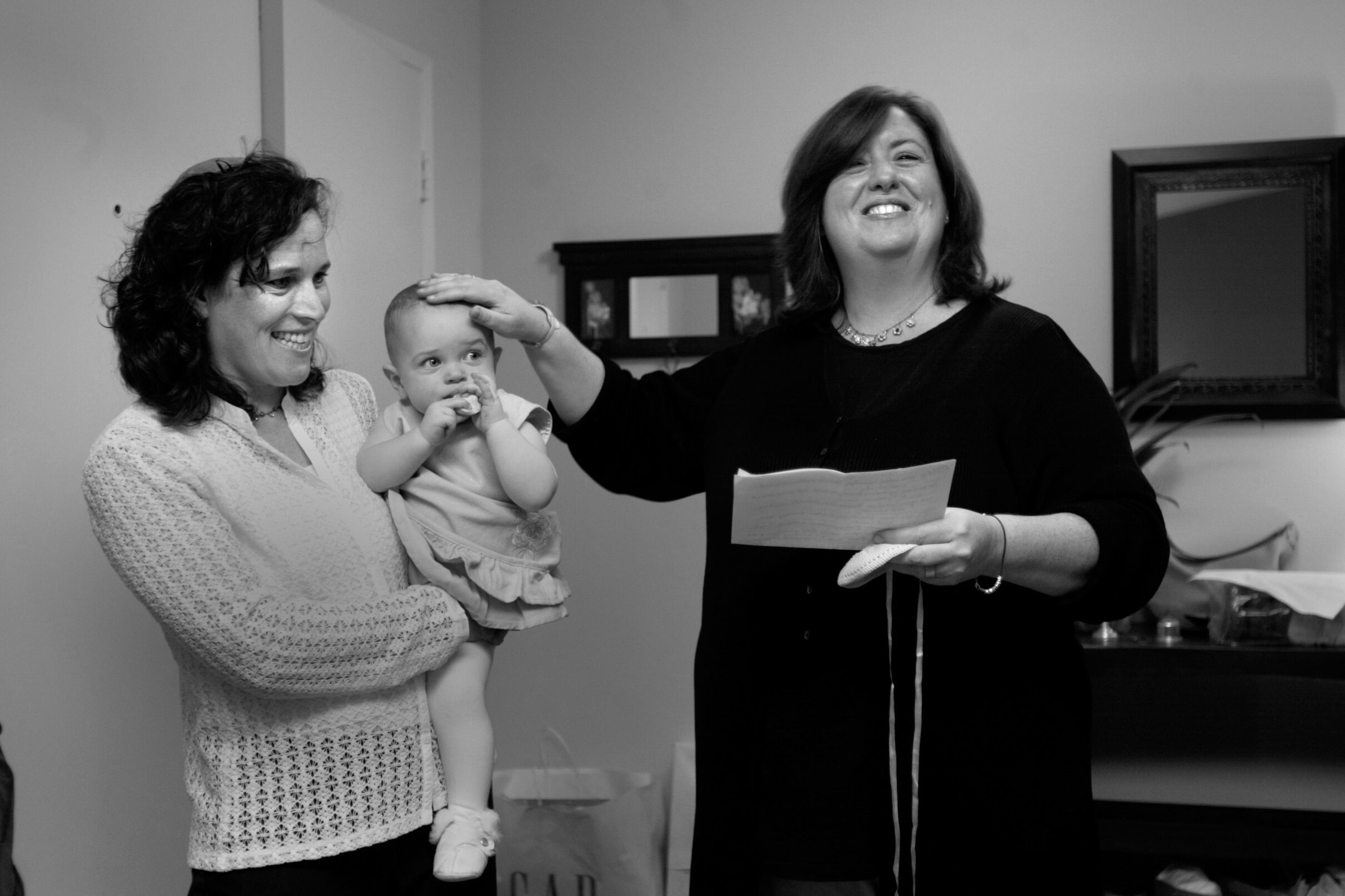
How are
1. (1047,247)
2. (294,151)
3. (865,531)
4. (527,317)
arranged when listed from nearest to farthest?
(865,531), (527,317), (294,151), (1047,247)

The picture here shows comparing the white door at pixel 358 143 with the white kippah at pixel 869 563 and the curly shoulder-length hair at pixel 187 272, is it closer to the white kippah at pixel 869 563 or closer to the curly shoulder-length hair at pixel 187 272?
the curly shoulder-length hair at pixel 187 272

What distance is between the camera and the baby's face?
165 cm

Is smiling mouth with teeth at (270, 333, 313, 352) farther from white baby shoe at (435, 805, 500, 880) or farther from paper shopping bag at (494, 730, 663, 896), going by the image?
paper shopping bag at (494, 730, 663, 896)

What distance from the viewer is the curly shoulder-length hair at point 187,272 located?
57.6 inches

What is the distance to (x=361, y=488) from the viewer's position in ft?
5.30

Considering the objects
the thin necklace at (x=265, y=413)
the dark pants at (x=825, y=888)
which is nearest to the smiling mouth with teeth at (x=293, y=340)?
the thin necklace at (x=265, y=413)

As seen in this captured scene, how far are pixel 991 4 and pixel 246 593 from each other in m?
2.74

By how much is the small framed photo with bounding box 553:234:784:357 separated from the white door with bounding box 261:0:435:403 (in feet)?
1.58

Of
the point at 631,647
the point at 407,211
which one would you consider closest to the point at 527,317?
the point at 407,211

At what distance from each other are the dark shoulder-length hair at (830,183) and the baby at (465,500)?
472 millimetres

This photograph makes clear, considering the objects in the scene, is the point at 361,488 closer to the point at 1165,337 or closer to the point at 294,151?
the point at 294,151

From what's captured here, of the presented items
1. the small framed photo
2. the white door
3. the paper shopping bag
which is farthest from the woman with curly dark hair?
the small framed photo

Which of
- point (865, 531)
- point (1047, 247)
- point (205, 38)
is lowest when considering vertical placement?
point (865, 531)

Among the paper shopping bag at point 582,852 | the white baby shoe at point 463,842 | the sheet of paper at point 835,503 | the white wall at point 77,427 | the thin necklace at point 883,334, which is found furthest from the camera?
the paper shopping bag at point 582,852
